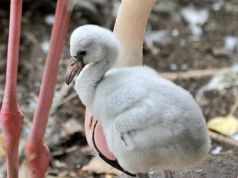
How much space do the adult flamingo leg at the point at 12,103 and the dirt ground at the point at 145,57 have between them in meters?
0.65

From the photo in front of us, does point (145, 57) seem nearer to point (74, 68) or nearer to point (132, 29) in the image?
point (132, 29)

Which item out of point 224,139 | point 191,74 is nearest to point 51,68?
point 224,139

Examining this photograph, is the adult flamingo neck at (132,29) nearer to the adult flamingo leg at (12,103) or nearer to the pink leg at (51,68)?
the pink leg at (51,68)

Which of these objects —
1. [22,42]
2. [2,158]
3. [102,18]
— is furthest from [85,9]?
[2,158]

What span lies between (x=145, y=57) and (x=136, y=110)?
186cm

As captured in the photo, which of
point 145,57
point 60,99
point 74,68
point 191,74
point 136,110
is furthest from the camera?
point 145,57

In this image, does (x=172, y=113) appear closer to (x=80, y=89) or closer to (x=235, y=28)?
(x=80, y=89)

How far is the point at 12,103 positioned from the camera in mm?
2000

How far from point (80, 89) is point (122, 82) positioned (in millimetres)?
108

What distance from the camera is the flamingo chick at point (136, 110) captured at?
1538 mm

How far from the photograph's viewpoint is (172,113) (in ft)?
5.06

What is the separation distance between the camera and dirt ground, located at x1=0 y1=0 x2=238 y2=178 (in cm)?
287

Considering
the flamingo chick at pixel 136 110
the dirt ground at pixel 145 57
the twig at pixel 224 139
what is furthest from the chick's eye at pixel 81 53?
the twig at pixel 224 139

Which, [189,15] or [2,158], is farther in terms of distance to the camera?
[189,15]
